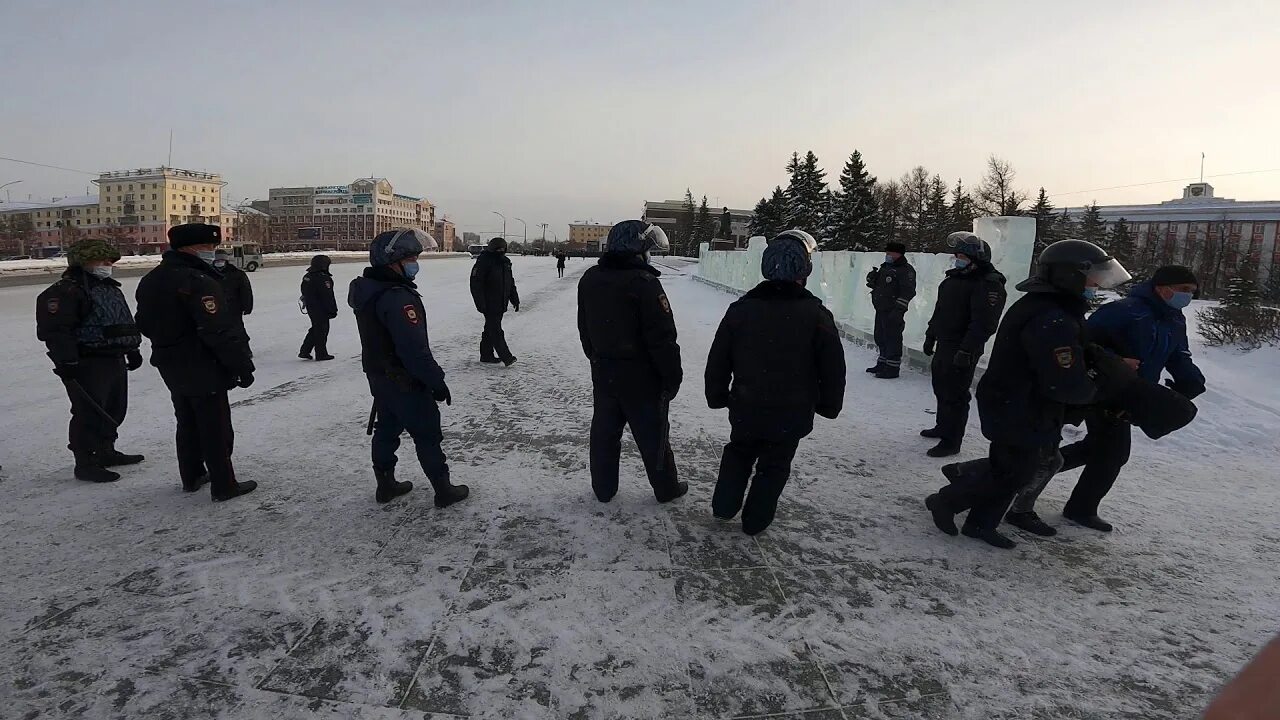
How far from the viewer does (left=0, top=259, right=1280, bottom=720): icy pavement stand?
8.64ft

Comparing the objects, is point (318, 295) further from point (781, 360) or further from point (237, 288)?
point (781, 360)

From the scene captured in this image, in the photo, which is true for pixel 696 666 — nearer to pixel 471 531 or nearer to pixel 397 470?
pixel 471 531

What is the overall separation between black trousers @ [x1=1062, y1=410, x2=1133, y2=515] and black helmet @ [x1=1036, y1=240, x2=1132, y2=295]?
904 millimetres

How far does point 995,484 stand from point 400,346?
368cm

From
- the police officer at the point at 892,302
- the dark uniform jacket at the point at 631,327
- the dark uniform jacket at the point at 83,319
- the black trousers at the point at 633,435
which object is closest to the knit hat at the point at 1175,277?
the dark uniform jacket at the point at 631,327

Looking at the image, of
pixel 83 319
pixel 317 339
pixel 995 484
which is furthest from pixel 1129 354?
pixel 317 339

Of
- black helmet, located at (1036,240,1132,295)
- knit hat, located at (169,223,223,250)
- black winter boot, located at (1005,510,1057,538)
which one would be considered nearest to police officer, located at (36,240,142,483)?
knit hat, located at (169,223,223,250)

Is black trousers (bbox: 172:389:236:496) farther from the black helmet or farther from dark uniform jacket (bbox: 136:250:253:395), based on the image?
the black helmet

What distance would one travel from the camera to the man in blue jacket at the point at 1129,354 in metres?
3.90

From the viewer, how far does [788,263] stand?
144 inches

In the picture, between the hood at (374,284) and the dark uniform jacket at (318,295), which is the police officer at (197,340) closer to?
the hood at (374,284)

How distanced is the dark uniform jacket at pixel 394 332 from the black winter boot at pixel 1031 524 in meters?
3.77

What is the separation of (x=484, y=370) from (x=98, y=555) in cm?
569

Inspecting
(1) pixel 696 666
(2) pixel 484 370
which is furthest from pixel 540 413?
(1) pixel 696 666
